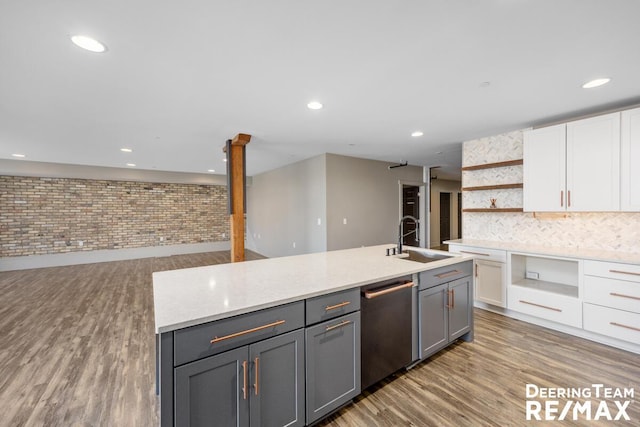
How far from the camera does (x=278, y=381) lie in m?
1.41

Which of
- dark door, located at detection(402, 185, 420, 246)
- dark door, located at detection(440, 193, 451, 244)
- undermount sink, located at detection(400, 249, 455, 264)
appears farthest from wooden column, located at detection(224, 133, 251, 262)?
dark door, located at detection(440, 193, 451, 244)

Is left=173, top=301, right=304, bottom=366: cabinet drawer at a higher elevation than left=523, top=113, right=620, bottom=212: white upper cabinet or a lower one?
lower

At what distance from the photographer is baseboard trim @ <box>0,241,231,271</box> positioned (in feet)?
20.1

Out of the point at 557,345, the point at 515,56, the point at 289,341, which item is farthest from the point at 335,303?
the point at 557,345

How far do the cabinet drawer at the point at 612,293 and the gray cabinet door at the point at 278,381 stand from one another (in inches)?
119

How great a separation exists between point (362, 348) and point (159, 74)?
2.63 m

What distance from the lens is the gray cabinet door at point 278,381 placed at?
52.1 inches

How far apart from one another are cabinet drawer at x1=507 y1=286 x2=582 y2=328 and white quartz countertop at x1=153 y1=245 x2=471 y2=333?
1283 mm

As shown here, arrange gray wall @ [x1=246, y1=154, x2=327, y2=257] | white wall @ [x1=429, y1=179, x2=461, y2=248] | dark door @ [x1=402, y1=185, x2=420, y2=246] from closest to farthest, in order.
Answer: gray wall @ [x1=246, y1=154, x2=327, y2=257], dark door @ [x1=402, y1=185, x2=420, y2=246], white wall @ [x1=429, y1=179, x2=461, y2=248]

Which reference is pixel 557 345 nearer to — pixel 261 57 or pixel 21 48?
pixel 261 57

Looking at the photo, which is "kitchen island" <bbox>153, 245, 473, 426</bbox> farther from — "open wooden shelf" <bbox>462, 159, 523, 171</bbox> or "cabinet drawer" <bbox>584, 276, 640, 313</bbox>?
"open wooden shelf" <bbox>462, 159, 523, 171</bbox>

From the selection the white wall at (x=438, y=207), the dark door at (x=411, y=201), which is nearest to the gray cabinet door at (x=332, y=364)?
the dark door at (x=411, y=201)

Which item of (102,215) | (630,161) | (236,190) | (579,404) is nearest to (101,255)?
(102,215)

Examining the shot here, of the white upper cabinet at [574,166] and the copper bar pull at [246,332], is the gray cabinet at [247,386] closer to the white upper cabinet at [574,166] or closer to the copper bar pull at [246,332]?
the copper bar pull at [246,332]
